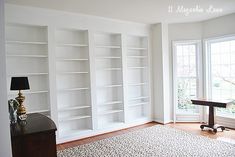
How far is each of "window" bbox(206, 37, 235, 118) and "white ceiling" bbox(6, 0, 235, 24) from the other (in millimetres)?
734

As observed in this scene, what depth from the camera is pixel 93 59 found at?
4250 mm

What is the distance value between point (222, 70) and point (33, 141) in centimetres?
441

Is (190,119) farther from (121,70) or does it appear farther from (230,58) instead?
(121,70)


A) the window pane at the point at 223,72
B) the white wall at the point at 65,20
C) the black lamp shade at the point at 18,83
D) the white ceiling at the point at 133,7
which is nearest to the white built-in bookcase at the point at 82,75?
the white wall at the point at 65,20

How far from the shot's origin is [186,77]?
5.18 metres

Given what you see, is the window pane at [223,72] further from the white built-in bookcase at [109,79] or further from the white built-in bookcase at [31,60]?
the white built-in bookcase at [31,60]

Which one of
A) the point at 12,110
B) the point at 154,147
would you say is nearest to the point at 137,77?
the point at 154,147

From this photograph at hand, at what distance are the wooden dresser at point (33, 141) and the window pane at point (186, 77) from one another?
3910mm

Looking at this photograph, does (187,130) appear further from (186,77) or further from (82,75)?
(82,75)

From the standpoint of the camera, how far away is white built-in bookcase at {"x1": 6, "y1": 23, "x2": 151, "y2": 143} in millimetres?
3703

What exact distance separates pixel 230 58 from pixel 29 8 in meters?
4.41

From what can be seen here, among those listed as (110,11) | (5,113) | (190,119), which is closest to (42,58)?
(110,11)

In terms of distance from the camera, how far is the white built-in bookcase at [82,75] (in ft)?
12.1

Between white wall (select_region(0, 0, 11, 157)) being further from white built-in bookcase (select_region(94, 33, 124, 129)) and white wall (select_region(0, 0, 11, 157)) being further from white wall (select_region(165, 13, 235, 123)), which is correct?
white wall (select_region(165, 13, 235, 123))
